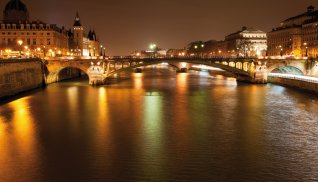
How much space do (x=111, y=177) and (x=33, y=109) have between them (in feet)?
61.8

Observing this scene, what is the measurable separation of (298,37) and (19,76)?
60.8 m

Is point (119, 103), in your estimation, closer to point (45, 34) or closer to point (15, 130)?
point (15, 130)

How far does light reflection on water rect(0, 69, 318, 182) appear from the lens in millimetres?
16234

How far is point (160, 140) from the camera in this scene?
69.7 ft

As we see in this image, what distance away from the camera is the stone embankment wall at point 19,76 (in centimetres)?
3862

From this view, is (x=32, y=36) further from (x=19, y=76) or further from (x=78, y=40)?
(x=19, y=76)

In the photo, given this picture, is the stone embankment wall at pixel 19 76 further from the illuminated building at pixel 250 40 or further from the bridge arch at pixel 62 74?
the illuminated building at pixel 250 40

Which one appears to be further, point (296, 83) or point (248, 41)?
point (248, 41)

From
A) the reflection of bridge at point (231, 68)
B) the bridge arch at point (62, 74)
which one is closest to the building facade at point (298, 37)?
the reflection of bridge at point (231, 68)

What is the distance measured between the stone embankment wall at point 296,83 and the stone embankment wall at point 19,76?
106 ft

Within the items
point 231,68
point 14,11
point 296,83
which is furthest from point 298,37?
point 14,11

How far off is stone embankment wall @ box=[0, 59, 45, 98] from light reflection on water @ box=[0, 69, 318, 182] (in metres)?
3.99

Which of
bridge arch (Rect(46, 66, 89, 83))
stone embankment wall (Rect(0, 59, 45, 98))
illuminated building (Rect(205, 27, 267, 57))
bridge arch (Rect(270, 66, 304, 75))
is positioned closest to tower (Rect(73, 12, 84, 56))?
bridge arch (Rect(46, 66, 89, 83))

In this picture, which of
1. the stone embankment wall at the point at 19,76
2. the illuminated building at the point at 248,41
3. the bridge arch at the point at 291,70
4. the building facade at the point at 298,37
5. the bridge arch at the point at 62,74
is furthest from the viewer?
the illuminated building at the point at 248,41
